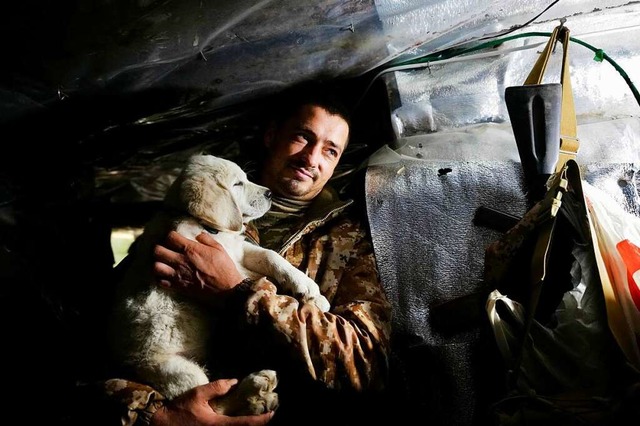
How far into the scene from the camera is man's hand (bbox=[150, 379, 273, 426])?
1.48 m

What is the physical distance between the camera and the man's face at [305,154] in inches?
83.6

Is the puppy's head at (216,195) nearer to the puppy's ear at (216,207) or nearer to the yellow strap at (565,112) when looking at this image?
the puppy's ear at (216,207)

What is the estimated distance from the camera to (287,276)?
165cm

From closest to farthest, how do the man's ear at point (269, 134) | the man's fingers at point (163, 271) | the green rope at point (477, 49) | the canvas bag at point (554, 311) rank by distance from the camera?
the canvas bag at point (554, 311) < the man's fingers at point (163, 271) < the green rope at point (477, 49) < the man's ear at point (269, 134)

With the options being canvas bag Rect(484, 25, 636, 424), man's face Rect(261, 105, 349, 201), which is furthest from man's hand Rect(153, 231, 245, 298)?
canvas bag Rect(484, 25, 636, 424)

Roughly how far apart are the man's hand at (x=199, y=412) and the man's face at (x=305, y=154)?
32.5 inches

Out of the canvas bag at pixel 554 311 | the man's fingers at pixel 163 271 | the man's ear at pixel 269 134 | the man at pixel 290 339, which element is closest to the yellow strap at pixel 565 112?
the canvas bag at pixel 554 311

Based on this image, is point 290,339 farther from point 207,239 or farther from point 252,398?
point 207,239

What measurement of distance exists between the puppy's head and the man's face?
0.30 metres

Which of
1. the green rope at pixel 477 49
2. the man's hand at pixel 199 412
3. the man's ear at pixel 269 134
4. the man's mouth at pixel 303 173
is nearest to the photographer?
the man's hand at pixel 199 412

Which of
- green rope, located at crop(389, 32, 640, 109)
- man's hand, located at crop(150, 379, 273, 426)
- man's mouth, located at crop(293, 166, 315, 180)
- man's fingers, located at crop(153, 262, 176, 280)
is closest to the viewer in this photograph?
man's hand, located at crop(150, 379, 273, 426)

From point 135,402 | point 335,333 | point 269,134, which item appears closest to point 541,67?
point 335,333

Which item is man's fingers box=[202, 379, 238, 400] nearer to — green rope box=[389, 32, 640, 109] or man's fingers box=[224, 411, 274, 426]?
man's fingers box=[224, 411, 274, 426]

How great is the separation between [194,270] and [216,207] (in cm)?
19
